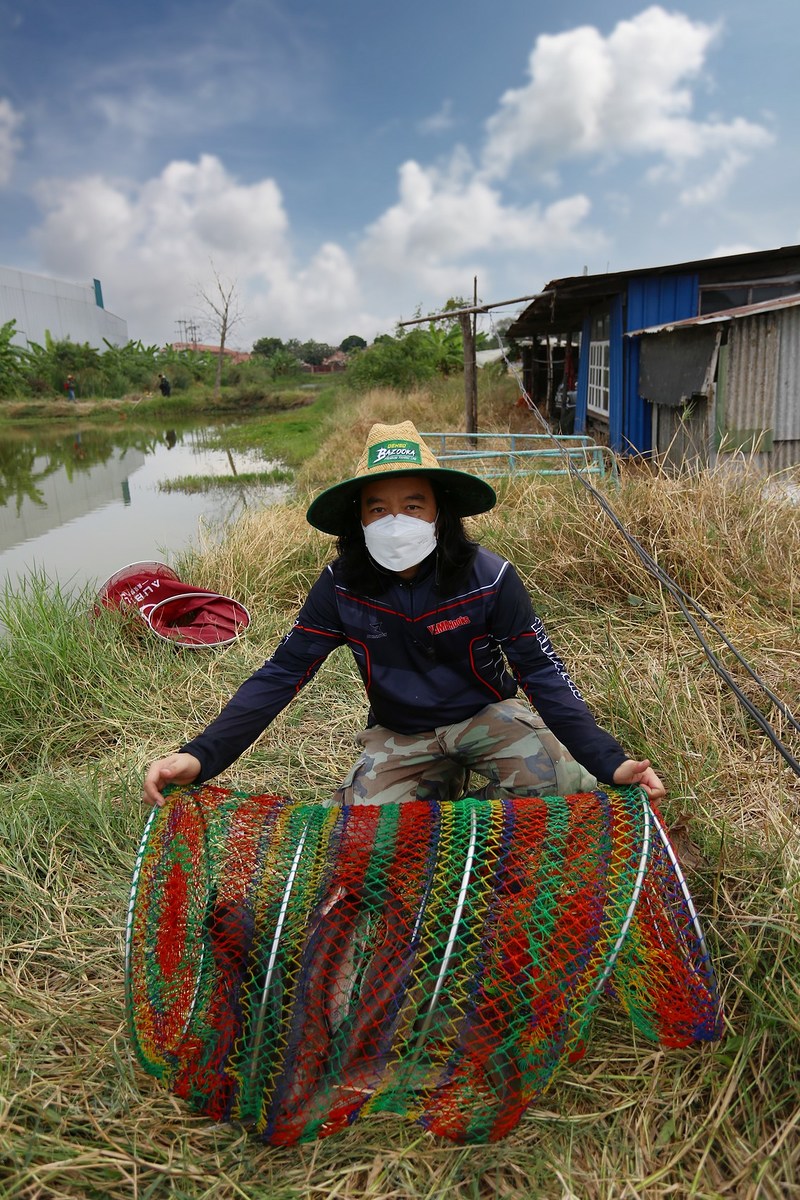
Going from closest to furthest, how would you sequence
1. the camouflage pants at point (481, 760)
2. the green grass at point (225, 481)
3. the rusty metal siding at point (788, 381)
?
the camouflage pants at point (481, 760) → the rusty metal siding at point (788, 381) → the green grass at point (225, 481)

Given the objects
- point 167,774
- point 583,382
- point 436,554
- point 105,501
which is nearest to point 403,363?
point 583,382

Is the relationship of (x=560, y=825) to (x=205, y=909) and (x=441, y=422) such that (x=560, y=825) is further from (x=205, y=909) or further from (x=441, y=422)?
(x=441, y=422)

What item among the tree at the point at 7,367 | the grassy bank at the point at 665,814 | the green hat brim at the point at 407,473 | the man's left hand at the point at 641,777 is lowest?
the grassy bank at the point at 665,814

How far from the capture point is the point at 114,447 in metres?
23.1

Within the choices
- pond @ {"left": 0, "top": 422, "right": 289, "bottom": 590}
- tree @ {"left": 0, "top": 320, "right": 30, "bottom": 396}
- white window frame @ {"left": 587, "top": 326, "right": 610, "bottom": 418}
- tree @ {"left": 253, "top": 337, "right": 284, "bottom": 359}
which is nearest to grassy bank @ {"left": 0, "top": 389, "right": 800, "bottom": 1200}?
pond @ {"left": 0, "top": 422, "right": 289, "bottom": 590}

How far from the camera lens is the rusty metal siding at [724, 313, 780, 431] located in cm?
720

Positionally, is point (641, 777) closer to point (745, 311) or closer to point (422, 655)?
point (422, 655)

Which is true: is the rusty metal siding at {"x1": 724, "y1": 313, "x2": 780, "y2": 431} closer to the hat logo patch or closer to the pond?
the pond

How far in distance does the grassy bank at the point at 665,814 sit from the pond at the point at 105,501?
5.55 ft

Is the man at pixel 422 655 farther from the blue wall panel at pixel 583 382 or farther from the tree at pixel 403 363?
the tree at pixel 403 363

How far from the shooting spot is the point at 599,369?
11602mm

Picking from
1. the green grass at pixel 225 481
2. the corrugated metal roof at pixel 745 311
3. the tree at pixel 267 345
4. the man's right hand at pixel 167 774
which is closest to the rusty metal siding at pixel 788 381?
the corrugated metal roof at pixel 745 311

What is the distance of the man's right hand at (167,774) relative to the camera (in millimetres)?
1755

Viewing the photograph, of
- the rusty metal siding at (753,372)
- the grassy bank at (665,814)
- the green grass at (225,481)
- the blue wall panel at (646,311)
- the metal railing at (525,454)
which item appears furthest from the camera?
the green grass at (225,481)
